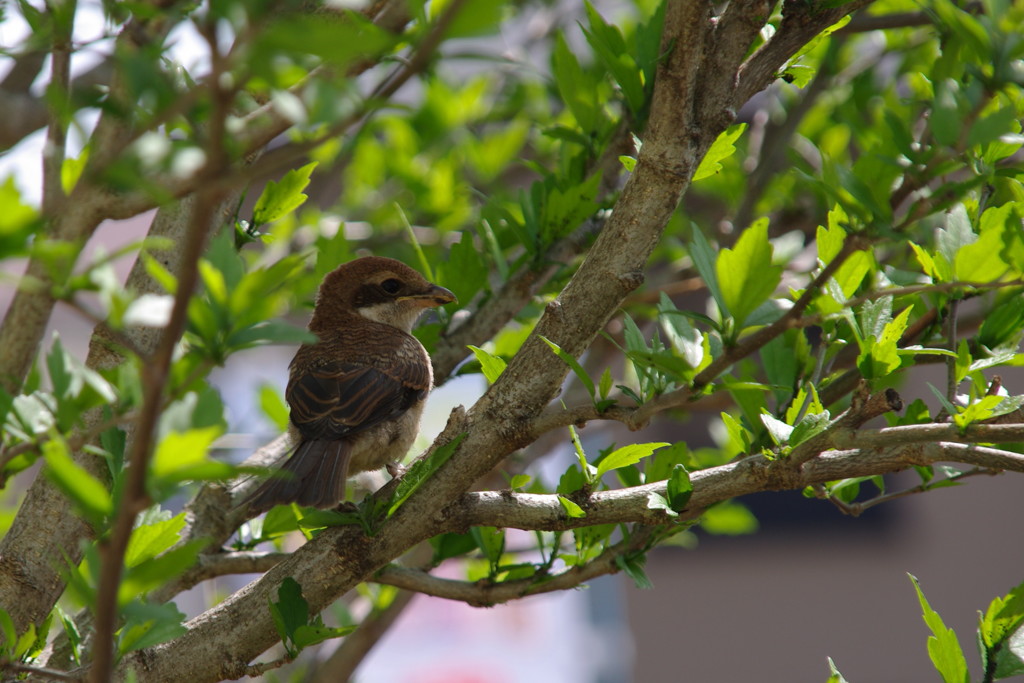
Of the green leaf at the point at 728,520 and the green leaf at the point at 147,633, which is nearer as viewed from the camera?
the green leaf at the point at 147,633

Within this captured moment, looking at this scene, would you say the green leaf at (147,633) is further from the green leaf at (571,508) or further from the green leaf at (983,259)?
the green leaf at (983,259)

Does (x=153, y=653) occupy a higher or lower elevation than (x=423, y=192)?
lower

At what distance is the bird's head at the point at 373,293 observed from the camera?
11.3ft

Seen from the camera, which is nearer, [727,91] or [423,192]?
[727,91]

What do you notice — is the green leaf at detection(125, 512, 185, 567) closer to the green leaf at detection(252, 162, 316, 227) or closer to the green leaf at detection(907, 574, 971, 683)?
the green leaf at detection(252, 162, 316, 227)

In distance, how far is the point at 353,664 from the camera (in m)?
3.05

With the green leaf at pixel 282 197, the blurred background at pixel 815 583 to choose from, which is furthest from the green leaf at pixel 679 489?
the blurred background at pixel 815 583

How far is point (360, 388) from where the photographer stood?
2.99 m

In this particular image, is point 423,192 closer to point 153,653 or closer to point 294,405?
point 294,405

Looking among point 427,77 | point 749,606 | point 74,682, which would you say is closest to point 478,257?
point 427,77

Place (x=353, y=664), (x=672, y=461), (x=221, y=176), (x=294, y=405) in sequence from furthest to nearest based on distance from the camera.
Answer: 1. (x=353, y=664)
2. (x=294, y=405)
3. (x=672, y=461)
4. (x=221, y=176)

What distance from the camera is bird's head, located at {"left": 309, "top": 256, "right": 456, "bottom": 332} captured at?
3.43m

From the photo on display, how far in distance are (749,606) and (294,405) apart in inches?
190

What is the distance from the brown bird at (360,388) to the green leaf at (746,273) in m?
1.24
